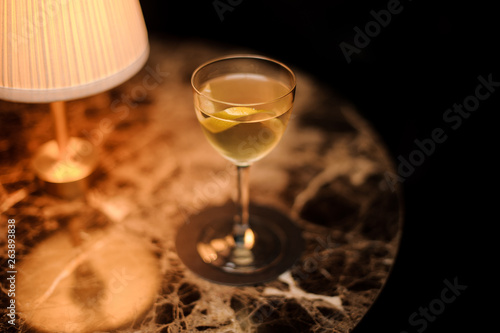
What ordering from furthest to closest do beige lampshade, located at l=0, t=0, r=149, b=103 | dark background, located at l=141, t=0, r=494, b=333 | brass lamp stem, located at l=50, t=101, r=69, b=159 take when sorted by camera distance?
dark background, located at l=141, t=0, r=494, b=333 → brass lamp stem, located at l=50, t=101, r=69, b=159 → beige lampshade, located at l=0, t=0, r=149, b=103

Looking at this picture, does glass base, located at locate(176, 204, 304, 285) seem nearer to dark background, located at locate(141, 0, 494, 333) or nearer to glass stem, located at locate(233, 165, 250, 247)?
glass stem, located at locate(233, 165, 250, 247)

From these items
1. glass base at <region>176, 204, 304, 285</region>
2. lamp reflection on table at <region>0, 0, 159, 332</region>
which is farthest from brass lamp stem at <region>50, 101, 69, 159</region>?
glass base at <region>176, 204, 304, 285</region>

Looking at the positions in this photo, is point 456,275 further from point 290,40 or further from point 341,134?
point 290,40

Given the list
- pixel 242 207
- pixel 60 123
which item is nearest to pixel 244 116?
pixel 242 207

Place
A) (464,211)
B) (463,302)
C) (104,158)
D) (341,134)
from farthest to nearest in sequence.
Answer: (464,211)
(463,302)
(341,134)
(104,158)

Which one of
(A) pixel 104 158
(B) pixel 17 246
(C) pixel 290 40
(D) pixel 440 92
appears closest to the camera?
(B) pixel 17 246

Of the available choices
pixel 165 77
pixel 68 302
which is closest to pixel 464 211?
pixel 165 77

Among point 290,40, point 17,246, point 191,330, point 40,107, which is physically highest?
point 191,330
